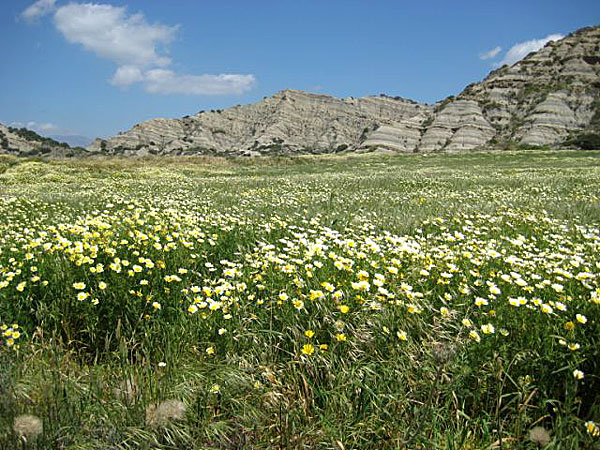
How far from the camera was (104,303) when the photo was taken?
3.59 m

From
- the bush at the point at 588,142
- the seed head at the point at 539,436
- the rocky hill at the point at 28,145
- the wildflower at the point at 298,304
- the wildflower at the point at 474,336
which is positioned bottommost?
the seed head at the point at 539,436

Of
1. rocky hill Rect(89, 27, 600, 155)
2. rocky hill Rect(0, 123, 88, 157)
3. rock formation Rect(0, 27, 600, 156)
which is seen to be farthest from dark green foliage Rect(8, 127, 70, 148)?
rocky hill Rect(89, 27, 600, 155)

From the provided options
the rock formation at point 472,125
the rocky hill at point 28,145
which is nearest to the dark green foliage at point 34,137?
the rocky hill at point 28,145

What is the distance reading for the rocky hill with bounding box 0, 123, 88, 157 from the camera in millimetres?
101500

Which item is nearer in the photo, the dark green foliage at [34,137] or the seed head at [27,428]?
the seed head at [27,428]

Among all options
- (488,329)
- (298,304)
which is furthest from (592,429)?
(298,304)

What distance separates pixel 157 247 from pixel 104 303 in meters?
0.88

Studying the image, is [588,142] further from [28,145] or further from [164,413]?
[28,145]

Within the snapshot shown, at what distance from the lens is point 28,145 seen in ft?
356

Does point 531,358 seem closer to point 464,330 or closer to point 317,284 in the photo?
point 464,330

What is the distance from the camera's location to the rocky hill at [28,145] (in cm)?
10150

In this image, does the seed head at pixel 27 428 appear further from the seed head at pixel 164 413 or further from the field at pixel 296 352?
the seed head at pixel 164 413

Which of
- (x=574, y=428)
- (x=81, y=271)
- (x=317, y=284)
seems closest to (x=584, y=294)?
(x=574, y=428)

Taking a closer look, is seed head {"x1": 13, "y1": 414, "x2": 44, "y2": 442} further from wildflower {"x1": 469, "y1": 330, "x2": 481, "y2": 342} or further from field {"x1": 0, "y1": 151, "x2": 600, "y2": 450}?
wildflower {"x1": 469, "y1": 330, "x2": 481, "y2": 342}
